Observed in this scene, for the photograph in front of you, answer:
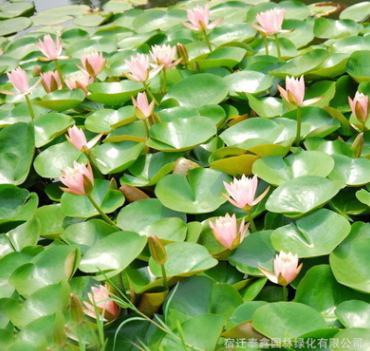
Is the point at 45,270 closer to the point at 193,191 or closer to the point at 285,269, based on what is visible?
the point at 193,191

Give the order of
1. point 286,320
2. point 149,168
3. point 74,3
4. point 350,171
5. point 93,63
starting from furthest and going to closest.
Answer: point 74,3 < point 93,63 < point 149,168 < point 350,171 < point 286,320

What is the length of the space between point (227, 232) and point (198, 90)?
92cm

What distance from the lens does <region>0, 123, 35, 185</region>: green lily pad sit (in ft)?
6.60

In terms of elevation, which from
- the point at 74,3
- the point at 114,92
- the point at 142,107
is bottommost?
Result: the point at 74,3

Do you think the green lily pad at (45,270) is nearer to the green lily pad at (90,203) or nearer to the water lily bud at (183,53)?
the green lily pad at (90,203)

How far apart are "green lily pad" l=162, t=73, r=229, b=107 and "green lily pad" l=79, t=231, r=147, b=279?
2.61 ft

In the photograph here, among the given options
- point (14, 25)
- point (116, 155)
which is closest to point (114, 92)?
point (116, 155)

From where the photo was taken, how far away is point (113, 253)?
1479 millimetres

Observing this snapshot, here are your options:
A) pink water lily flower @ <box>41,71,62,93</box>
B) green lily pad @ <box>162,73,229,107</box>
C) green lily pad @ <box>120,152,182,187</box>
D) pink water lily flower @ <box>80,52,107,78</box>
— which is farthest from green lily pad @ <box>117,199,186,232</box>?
pink water lily flower @ <box>41,71,62,93</box>

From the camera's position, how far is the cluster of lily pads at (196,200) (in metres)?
1.32

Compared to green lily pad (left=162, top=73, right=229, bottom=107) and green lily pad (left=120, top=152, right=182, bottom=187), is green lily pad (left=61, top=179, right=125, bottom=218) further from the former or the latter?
green lily pad (left=162, top=73, right=229, bottom=107)

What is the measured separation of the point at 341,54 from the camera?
225 centimetres

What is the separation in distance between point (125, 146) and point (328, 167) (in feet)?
2.41

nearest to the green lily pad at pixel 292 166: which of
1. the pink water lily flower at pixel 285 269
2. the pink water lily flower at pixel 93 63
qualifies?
the pink water lily flower at pixel 285 269
